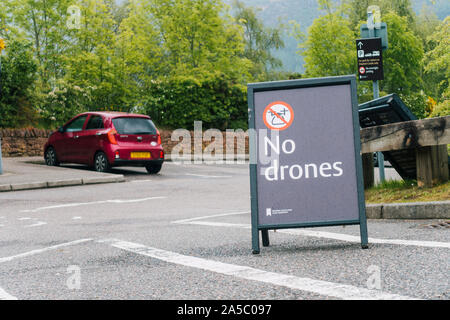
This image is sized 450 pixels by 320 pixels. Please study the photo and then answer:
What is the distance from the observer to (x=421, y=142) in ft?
23.9

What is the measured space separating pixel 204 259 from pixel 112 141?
39.3 ft

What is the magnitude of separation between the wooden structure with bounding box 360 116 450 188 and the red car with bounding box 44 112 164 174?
397 inches

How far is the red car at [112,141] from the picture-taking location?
16812 millimetres

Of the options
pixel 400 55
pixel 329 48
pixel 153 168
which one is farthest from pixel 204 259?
pixel 400 55

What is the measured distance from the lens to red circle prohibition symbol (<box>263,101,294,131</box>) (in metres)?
5.31

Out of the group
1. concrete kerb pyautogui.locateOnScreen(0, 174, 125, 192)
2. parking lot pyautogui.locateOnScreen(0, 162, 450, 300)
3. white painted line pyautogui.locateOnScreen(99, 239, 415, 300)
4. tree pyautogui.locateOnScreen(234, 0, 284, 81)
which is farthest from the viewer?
tree pyautogui.locateOnScreen(234, 0, 284, 81)

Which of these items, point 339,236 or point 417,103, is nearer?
point 339,236

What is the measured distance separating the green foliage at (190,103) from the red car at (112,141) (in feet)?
38.4

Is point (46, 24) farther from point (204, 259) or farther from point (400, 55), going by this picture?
point (204, 259)

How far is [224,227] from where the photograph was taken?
24.4 ft

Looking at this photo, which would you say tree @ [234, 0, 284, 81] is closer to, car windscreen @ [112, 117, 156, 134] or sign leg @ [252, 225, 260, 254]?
car windscreen @ [112, 117, 156, 134]

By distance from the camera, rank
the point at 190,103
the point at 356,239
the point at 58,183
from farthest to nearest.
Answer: the point at 190,103
the point at 58,183
the point at 356,239

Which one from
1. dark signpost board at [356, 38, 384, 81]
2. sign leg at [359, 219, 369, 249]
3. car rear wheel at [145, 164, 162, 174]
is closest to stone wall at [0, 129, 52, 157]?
car rear wheel at [145, 164, 162, 174]
